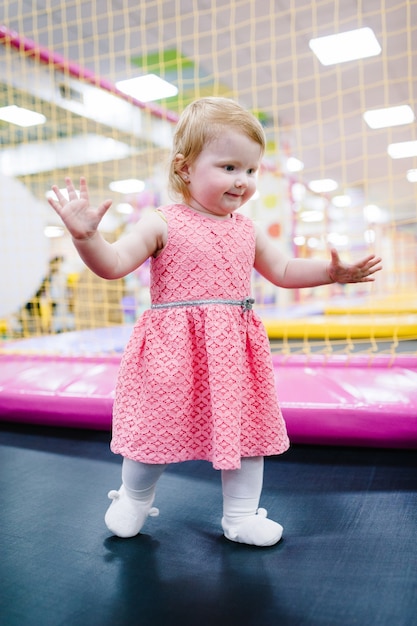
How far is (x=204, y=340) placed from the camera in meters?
0.76

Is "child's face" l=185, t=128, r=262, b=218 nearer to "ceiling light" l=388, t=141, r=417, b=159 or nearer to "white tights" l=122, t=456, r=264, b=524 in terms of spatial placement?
"white tights" l=122, t=456, r=264, b=524

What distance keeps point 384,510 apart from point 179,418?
14.5 inches

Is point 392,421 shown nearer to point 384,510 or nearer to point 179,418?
point 384,510

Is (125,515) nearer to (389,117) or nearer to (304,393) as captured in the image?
(304,393)

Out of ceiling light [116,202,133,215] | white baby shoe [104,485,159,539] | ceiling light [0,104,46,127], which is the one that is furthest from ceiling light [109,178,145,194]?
white baby shoe [104,485,159,539]

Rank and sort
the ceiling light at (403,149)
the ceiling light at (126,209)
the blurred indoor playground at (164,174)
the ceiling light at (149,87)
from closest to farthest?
the blurred indoor playground at (164,174), the ceiling light at (149,87), the ceiling light at (126,209), the ceiling light at (403,149)

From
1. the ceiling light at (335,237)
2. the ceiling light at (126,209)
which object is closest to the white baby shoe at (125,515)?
the ceiling light at (335,237)

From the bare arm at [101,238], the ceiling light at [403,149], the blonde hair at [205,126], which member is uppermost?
the ceiling light at [403,149]

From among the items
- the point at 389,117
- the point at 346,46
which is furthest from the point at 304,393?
the point at 389,117

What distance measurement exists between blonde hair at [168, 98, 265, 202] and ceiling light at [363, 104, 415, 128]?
4.59 metres

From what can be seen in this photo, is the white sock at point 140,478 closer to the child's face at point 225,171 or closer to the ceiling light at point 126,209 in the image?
the child's face at point 225,171

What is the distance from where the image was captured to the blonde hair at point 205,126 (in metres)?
0.74

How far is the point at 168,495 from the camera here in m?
0.95

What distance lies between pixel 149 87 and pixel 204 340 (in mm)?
3687
